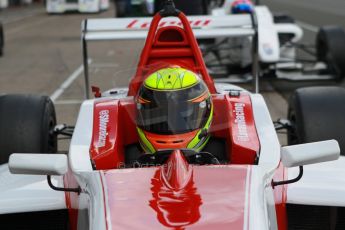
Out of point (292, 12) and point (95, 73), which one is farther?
point (292, 12)

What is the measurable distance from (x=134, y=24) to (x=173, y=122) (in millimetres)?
2511

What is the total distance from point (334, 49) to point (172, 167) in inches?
335

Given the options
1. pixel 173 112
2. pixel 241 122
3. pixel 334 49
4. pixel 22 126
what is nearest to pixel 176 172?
pixel 173 112

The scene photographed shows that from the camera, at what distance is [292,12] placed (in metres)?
30.5

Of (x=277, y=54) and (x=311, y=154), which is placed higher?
(x=311, y=154)

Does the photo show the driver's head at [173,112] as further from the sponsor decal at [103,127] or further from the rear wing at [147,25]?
the rear wing at [147,25]

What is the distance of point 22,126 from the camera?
5.77 meters

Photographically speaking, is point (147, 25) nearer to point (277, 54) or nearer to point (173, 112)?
point (173, 112)

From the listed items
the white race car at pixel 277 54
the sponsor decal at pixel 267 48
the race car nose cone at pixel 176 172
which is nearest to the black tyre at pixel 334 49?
the white race car at pixel 277 54

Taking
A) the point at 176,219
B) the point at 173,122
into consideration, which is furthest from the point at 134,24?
the point at 176,219

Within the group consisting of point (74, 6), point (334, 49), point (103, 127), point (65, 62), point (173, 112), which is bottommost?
point (74, 6)

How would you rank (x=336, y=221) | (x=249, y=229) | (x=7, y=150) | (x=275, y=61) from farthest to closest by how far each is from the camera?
(x=275, y=61) → (x=7, y=150) → (x=336, y=221) → (x=249, y=229)

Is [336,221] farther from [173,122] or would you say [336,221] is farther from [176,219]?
[176,219]

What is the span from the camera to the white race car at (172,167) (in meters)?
3.67
